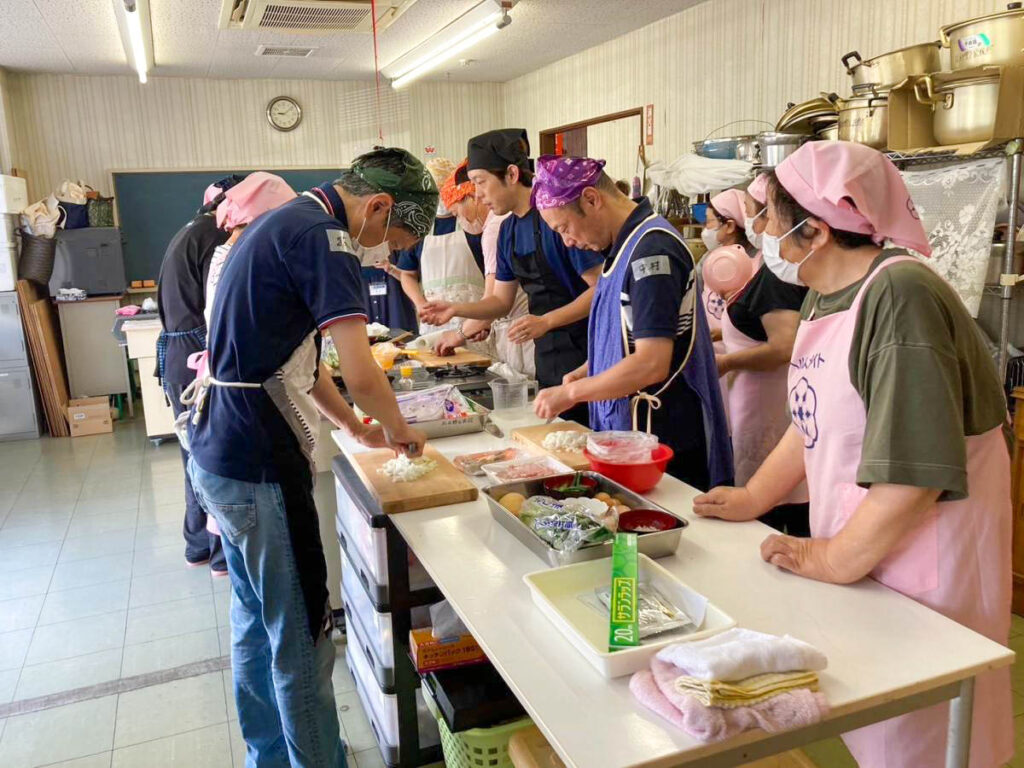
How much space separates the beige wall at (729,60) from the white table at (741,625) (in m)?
3.62

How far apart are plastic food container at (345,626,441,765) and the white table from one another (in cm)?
82

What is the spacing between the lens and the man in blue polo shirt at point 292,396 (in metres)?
1.70

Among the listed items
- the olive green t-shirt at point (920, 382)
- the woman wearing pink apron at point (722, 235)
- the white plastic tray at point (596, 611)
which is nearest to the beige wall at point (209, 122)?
the woman wearing pink apron at point (722, 235)

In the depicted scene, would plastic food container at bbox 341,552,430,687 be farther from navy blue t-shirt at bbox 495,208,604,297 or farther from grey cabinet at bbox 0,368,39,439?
grey cabinet at bbox 0,368,39,439

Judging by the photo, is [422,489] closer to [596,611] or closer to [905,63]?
[596,611]

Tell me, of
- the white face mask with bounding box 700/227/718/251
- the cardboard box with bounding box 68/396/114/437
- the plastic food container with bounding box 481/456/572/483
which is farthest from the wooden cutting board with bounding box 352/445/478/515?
the cardboard box with bounding box 68/396/114/437

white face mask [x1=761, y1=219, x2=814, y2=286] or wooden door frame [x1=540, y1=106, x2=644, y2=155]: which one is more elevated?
wooden door frame [x1=540, y1=106, x2=644, y2=155]

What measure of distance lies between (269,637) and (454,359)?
174 cm

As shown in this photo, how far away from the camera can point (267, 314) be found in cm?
173

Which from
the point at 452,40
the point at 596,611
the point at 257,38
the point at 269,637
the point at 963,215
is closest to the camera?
the point at 596,611

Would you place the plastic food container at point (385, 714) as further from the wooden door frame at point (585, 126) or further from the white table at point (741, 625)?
the wooden door frame at point (585, 126)

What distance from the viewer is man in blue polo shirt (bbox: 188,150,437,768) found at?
5.58 feet

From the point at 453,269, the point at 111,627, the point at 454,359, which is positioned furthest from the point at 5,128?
the point at 454,359

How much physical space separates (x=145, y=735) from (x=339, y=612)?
84cm
